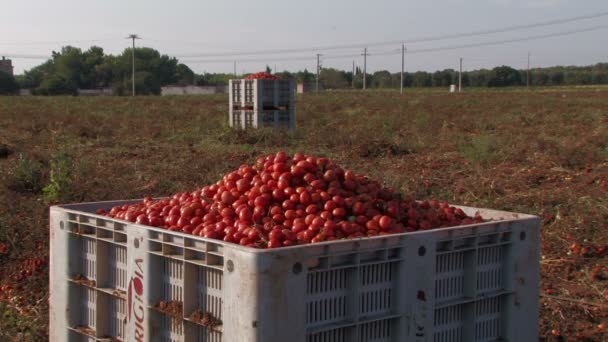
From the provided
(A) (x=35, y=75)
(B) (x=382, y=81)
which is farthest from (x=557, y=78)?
(A) (x=35, y=75)

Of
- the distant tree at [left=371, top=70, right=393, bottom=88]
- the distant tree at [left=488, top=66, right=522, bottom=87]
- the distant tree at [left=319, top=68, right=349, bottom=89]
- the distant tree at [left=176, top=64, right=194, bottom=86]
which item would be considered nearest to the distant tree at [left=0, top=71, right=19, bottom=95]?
the distant tree at [left=176, top=64, right=194, bottom=86]

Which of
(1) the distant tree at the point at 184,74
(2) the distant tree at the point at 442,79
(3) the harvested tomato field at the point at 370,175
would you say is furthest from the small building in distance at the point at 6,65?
(3) the harvested tomato field at the point at 370,175

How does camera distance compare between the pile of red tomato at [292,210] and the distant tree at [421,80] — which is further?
the distant tree at [421,80]

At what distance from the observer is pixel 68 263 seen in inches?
133

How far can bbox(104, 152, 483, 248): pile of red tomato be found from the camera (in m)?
2.96


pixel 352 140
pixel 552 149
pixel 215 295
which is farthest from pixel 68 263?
pixel 352 140

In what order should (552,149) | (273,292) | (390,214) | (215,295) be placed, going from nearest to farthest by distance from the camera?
(273,292) → (215,295) → (390,214) → (552,149)

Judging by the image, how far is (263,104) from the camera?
14461 mm

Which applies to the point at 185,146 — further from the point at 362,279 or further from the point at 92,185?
the point at 362,279

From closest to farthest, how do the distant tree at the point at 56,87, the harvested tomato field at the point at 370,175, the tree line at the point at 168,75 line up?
the harvested tomato field at the point at 370,175
the distant tree at the point at 56,87
the tree line at the point at 168,75

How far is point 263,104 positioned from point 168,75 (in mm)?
92565

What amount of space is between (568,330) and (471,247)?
1725 mm

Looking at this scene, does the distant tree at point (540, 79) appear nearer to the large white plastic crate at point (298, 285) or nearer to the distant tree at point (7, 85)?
the distant tree at point (7, 85)

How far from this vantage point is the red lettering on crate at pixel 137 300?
2.96m
